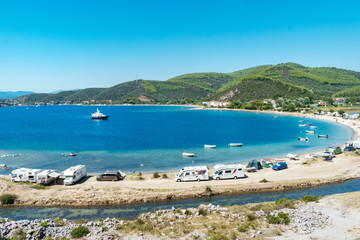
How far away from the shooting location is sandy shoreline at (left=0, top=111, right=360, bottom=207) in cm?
2203

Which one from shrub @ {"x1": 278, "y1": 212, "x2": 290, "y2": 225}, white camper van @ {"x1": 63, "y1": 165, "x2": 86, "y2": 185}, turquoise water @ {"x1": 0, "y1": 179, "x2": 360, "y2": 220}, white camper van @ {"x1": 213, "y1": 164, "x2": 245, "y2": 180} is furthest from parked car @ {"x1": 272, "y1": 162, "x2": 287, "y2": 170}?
white camper van @ {"x1": 63, "y1": 165, "x2": 86, "y2": 185}

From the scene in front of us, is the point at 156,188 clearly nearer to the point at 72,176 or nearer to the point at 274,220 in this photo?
the point at 72,176

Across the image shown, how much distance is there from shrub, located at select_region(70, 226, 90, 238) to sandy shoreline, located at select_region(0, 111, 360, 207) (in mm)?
7345

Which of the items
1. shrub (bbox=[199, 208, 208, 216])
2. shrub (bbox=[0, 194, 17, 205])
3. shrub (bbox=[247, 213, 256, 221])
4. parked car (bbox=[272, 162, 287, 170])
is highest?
shrub (bbox=[247, 213, 256, 221])

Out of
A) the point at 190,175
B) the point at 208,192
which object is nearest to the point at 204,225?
the point at 208,192

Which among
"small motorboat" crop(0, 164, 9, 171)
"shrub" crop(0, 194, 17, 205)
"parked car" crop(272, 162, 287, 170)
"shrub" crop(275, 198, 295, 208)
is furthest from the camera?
"small motorboat" crop(0, 164, 9, 171)

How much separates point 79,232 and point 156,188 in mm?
10961

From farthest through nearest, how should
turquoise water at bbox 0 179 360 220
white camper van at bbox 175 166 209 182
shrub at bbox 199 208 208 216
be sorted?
white camper van at bbox 175 166 209 182
turquoise water at bbox 0 179 360 220
shrub at bbox 199 208 208 216

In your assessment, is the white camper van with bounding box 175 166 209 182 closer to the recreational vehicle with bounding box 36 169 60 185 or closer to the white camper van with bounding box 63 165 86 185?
the white camper van with bounding box 63 165 86 185

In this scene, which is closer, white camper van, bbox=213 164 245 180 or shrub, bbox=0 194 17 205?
shrub, bbox=0 194 17 205

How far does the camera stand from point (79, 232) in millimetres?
14180

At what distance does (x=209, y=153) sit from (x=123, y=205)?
25192 millimetres

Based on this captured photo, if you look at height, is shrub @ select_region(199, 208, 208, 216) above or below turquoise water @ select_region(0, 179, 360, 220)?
above

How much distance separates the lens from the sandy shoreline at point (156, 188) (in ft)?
72.3
